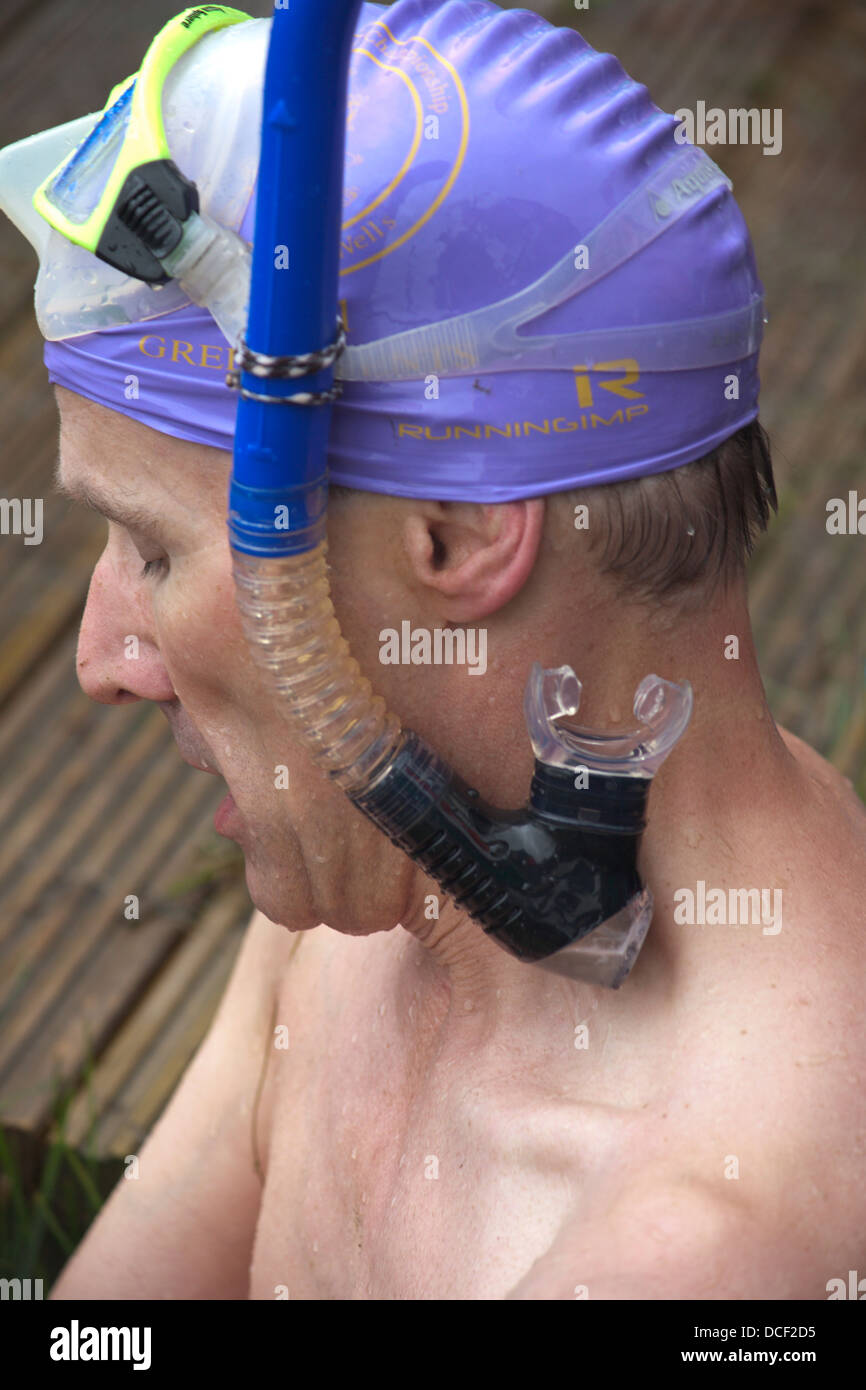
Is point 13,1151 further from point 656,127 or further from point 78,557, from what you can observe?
point 656,127

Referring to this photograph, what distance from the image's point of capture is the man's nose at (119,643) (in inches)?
52.7

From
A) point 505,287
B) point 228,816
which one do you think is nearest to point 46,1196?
point 228,816

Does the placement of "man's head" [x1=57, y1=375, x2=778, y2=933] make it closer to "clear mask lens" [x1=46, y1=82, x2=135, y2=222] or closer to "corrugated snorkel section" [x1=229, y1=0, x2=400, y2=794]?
"corrugated snorkel section" [x1=229, y1=0, x2=400, y2=794]

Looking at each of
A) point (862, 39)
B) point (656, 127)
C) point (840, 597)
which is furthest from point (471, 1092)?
point (862, 39)

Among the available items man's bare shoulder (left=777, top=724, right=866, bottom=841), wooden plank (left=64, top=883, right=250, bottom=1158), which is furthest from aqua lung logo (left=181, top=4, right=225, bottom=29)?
wooden plank (left=64, top=883, right=250, bottom=1158)

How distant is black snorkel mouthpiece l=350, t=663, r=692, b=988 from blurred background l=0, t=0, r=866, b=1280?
1.13 meters

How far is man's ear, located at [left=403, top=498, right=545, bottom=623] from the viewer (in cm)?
116

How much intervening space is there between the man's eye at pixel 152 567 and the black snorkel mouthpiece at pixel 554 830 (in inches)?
10.5

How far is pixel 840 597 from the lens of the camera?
2834 millimetres

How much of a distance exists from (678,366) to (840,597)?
1774mm

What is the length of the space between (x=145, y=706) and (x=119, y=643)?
1.32 meters

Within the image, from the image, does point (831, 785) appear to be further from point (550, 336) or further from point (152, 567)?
point (152, 567)

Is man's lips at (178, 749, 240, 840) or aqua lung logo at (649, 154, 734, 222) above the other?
aqua lung logo at (649, 154, 734, 222)

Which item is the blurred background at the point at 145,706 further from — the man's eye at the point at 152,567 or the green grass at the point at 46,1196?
the man's eye at the point at 152,567
